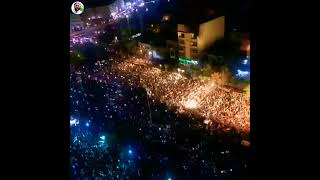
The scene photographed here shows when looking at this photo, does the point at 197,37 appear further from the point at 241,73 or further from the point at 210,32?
the point at 241,73

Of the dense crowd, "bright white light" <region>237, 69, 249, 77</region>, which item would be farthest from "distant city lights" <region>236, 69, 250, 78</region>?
the dense crowd

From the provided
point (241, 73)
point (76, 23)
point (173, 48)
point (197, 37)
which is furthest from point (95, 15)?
point (241, 73)

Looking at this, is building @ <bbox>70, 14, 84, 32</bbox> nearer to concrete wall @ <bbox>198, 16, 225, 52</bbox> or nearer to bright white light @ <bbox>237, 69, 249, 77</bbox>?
concrete wall @ <bbox>198, 16, 225, 52</bbox>
